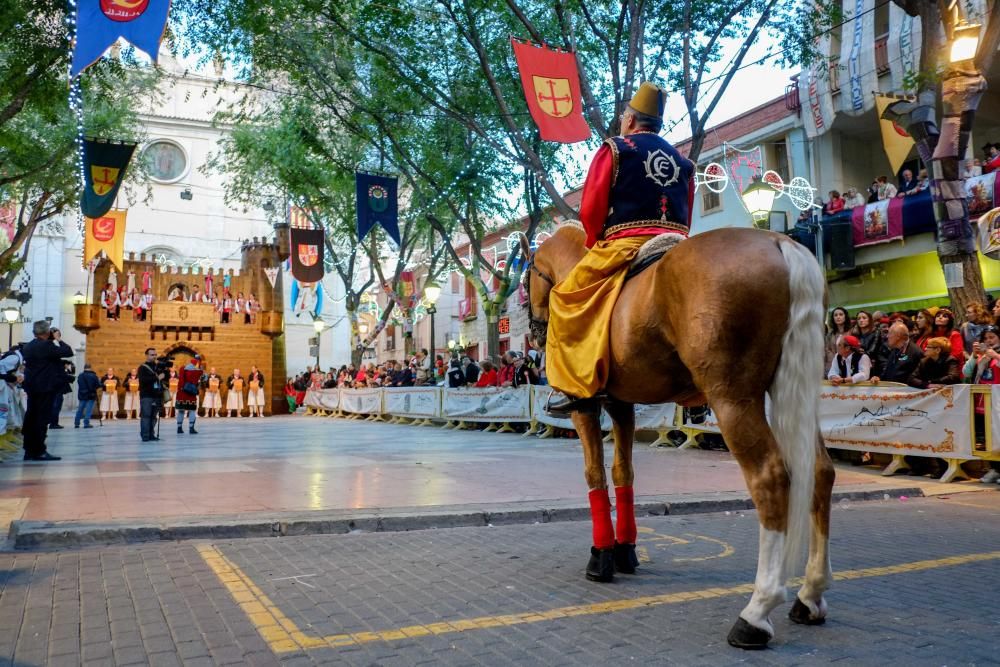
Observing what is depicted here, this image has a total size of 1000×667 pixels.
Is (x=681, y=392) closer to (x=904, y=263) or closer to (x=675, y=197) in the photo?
(x=675, y=197)

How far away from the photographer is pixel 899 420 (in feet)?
33.6

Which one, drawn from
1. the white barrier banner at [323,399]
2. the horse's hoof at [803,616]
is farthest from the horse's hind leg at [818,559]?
the white barrier banner at [323,399]

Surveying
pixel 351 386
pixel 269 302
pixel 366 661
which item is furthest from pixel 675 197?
pixel 269 302

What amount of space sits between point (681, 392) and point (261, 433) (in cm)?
1689

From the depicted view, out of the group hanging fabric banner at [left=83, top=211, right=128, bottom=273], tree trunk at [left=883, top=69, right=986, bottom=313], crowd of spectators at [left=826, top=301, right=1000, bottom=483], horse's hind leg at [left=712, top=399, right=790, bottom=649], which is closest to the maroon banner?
crowd of spectators at [left=826, top=301, right=1000, bottom=483]

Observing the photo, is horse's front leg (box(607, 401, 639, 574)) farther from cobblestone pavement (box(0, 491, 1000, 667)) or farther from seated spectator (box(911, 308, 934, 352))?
seated spectator (box(911, 308, 934, 352))

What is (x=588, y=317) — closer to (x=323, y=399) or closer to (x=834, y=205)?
(x=834, y=205)

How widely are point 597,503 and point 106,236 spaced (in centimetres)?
2683

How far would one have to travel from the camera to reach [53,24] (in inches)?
584

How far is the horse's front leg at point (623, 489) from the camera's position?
4922mm

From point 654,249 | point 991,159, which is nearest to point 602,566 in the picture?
point 654,249

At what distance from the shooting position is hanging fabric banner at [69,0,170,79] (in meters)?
10.8

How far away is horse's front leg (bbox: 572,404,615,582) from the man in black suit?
974 centimetres

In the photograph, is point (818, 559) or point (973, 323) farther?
point (973, 323)
